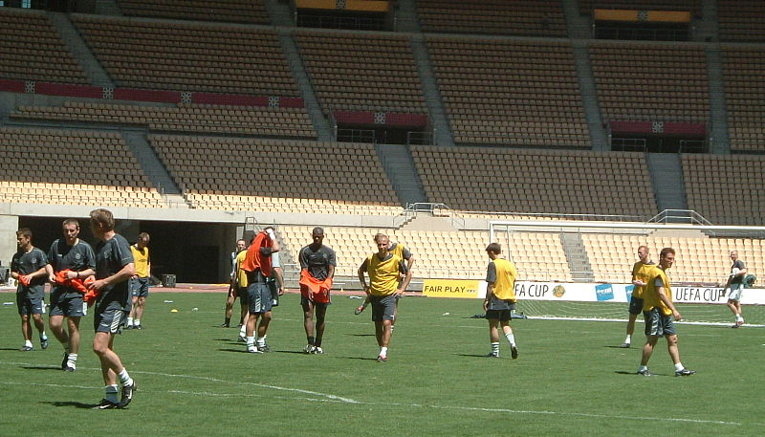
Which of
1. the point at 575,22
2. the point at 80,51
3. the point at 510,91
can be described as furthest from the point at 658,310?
the point at 575,22

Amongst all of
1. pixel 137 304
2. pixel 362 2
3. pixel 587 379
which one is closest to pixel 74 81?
pixel 362 2

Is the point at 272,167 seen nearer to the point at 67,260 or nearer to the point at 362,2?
the point at 362,2

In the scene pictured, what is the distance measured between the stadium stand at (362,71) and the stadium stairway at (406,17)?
3.36ft

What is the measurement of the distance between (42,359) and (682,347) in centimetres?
1151

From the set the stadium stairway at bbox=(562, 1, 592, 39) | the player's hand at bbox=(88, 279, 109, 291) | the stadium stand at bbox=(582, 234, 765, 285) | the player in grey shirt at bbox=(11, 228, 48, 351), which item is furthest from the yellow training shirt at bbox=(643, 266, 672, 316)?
the stadium stairway at bbox=(562, 1, 592, 39)

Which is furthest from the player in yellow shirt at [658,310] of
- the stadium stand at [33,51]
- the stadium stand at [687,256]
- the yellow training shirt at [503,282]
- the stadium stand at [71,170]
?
the stadium stand at [33,51]

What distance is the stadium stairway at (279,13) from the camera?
56.1 m

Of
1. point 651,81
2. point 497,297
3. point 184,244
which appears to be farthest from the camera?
point 651,81

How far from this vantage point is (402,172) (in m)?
51.0

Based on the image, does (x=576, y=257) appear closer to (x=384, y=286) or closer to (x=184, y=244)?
(x=184, y=244)

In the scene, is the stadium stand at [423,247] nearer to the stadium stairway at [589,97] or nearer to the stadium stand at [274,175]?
the stadium stand at [274,175]

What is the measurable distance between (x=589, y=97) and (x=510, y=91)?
12.4 feet

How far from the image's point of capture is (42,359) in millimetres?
16297

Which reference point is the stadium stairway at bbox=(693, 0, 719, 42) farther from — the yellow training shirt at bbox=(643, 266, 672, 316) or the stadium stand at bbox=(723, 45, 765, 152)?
the yellow training shirt at bbox=(643, 266, 672, 316)
